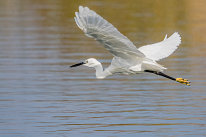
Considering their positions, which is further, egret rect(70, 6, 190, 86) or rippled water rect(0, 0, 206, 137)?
rippled water rect(0, 0, 206, 137)

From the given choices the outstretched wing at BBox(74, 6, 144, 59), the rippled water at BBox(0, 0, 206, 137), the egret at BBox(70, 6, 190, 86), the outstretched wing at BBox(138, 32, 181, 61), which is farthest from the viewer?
the outstretched wing at BBox(138, 32, 181, 61)

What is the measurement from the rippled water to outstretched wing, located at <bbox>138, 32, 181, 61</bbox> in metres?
1.08

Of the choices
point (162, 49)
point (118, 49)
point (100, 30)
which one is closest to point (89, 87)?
point (162, 49)

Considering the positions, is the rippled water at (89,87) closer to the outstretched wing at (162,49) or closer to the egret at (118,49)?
the egret at (118,49)

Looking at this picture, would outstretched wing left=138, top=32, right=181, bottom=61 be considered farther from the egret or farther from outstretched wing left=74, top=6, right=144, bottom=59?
outstretched wing left=74, top=6, right=144, bottom=59

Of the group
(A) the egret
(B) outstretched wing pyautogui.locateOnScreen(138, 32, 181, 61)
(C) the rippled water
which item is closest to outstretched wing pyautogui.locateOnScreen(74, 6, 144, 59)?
(A) the egret

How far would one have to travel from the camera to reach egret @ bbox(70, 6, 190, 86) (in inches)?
358

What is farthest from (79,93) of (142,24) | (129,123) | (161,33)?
(142,24)

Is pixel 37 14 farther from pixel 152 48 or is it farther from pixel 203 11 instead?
pixel 152 48

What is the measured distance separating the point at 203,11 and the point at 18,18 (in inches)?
326

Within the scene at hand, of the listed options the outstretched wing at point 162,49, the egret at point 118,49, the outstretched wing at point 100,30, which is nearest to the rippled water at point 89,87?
the egret at point 118,49

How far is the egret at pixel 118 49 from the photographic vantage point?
9094mm

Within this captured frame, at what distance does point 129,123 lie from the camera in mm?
11281

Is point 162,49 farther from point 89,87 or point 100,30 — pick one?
point 89,87
